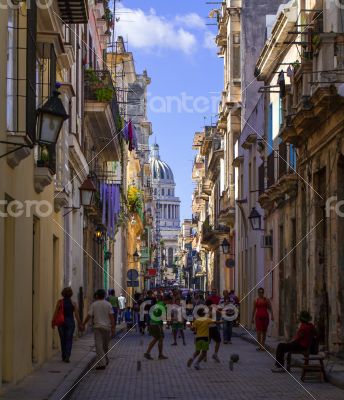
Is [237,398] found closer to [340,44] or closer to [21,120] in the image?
[21,120]

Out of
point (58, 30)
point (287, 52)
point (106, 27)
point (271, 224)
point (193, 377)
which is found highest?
point (106, 27)

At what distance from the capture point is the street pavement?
50.9 ft

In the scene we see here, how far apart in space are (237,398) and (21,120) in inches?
189

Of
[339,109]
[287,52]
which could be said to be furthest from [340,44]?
[287,52]

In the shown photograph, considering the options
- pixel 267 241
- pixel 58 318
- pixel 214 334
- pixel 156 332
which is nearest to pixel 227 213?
pixel 267 241

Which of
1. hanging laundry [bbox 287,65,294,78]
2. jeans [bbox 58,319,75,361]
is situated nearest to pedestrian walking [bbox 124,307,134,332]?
hanging laundry [bbox 287,65,294,78]

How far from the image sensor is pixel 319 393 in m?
15.6

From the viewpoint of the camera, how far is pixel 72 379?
1697cm

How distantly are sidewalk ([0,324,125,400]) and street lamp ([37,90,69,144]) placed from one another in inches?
134

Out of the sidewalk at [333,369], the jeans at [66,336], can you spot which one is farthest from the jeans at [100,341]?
the sidewalk at [333,369]

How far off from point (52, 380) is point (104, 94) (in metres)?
18.7

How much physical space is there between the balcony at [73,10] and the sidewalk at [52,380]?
6.97 meters

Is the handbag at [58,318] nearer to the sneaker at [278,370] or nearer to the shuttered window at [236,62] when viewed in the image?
the sneaker at [278,370]

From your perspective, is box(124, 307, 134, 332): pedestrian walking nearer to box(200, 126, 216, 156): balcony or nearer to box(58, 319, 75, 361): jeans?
box(58, 319, 75, 361): jeans
